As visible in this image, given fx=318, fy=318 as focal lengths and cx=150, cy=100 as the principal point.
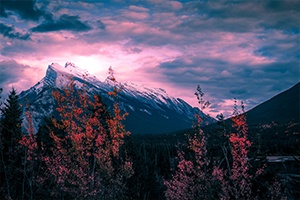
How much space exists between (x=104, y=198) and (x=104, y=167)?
2866 millimetres

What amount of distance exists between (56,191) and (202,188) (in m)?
16.6

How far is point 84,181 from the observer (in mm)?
27031

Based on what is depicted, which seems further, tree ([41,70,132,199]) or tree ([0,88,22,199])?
tree ([0,88,22,199])

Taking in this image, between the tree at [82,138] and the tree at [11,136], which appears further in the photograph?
the tree at [11,136]

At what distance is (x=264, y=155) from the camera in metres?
43.0

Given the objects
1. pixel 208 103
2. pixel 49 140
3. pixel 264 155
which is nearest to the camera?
pixel 208 103

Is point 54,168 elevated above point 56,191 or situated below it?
above

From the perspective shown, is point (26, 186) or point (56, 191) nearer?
point (56, 191)

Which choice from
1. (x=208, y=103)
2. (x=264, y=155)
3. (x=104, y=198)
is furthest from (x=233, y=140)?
(x=104, y=198)

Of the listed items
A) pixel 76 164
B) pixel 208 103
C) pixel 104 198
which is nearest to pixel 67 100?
pixel 76 164

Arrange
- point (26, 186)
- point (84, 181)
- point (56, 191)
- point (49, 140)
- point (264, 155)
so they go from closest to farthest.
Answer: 1. point (84, 181)
2. point (56, 191)
3. point (264, 155)
4. point (26, 186)
5. point (49, 140)

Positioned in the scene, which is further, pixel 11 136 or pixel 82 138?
pixel 11 136

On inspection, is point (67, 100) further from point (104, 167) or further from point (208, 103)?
point (208, 103)

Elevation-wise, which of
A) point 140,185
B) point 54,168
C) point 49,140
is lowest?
point 140,185
